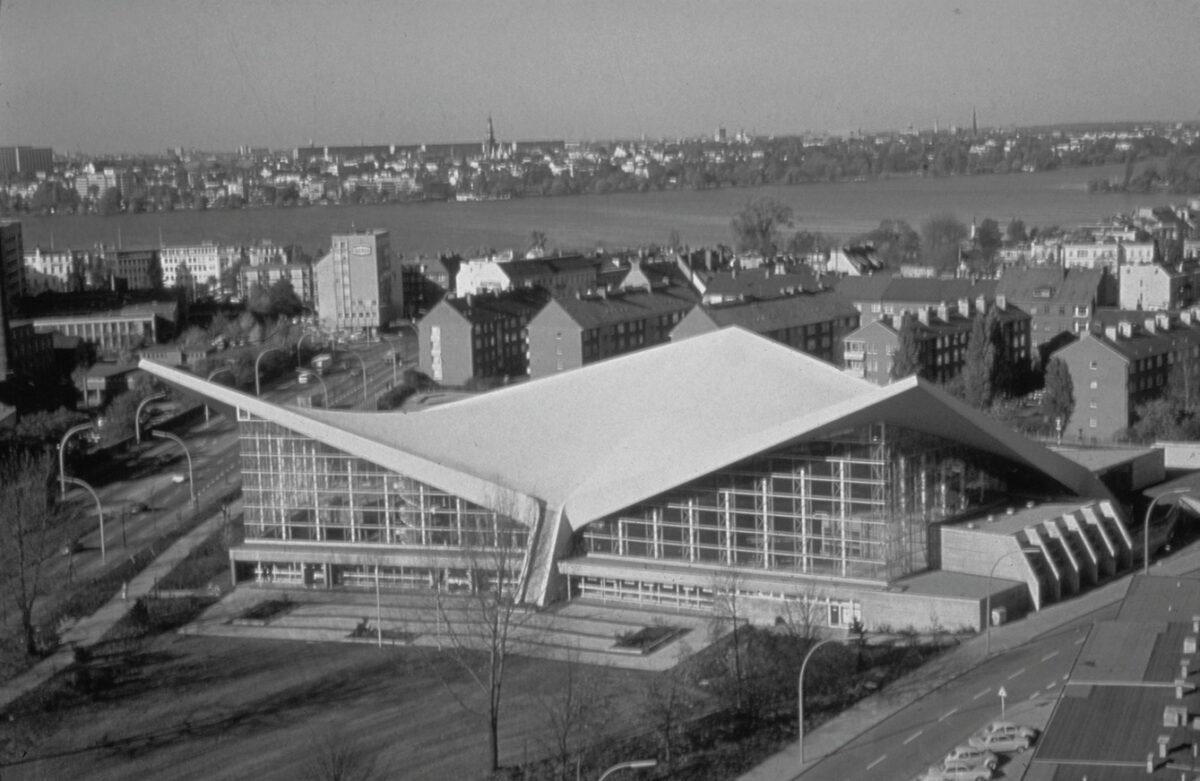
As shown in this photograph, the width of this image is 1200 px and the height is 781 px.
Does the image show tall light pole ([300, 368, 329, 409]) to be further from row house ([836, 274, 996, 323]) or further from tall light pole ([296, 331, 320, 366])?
row house ([836, 274, 996, 323])

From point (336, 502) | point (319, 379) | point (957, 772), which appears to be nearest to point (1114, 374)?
point (336, 502)

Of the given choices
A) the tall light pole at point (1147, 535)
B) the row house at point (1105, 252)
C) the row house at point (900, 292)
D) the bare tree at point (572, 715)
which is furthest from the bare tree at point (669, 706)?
the row house at point (1105, 252)

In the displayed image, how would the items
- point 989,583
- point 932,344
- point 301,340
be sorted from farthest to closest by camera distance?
point 301,340 → point 932,344 → point 989,583

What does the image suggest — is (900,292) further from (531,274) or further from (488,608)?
(488,608)

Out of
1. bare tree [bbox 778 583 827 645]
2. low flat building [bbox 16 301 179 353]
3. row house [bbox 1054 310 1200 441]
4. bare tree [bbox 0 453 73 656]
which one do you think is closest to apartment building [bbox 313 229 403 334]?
low flat building [bbox 16 301 179 353]

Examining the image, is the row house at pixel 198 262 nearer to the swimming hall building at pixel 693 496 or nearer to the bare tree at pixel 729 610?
the swimming hall building at pixel 693 496

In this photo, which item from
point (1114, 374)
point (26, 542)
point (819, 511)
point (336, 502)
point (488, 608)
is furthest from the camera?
point (1114, 374)

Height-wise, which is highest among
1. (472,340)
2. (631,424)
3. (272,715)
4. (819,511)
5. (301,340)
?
(631,424)
